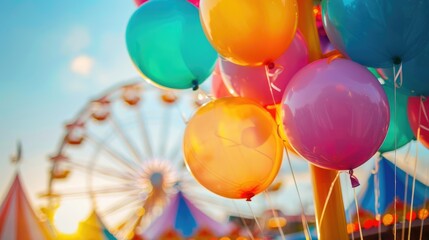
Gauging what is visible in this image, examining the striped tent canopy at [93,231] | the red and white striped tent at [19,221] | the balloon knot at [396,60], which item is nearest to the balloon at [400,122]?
the balloon knot at [396,60]

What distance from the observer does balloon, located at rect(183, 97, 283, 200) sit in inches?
78.5

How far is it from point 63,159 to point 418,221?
5107 millimetres

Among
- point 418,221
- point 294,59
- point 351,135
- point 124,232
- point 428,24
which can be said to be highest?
point 428,24

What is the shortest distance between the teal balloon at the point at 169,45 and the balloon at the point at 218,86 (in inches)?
13.5

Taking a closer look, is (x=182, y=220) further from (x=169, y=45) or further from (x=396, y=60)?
(x=396, y=60)

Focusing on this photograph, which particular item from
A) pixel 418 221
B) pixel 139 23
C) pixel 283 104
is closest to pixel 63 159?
pixel 418 221

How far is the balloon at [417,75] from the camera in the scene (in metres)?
2.18

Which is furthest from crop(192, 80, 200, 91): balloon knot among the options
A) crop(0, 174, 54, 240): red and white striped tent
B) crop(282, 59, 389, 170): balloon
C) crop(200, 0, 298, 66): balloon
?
crop(0, 174, 54, 240): red and white striped tent

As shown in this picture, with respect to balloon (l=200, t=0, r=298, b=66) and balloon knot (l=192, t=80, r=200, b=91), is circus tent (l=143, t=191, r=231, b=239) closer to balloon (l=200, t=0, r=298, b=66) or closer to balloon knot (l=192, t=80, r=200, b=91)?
balloon knot (l=192, t=80, r=200, b=91)

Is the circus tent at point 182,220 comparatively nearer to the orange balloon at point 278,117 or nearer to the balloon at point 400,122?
the balloon at point 400,122

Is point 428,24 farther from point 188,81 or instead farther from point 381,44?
point 188,81

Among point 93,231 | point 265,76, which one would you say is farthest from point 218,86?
point 93,231

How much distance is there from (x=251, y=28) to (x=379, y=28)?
475mm

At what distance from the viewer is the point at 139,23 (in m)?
2.24
